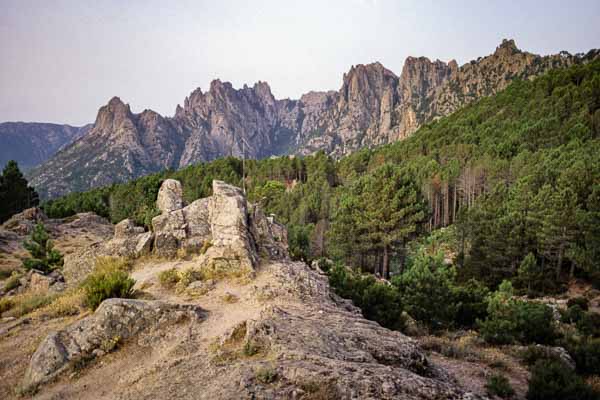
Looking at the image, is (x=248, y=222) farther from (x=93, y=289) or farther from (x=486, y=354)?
(x=486, y=354)

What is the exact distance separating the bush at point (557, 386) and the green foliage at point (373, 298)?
557 cm

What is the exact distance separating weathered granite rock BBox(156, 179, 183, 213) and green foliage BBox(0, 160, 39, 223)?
1799 inches

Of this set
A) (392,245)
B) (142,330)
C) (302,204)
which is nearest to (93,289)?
(142,330)

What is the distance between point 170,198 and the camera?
1709cm

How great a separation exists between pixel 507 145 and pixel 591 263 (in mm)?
36623

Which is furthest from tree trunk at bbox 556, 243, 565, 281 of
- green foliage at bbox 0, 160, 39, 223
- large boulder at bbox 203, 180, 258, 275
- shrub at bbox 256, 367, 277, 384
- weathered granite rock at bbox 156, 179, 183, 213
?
green foliage at bbox 0, 160, 39, 223

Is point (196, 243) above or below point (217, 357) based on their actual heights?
above

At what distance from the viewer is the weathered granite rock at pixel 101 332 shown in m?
6.50

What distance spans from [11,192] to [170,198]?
4848cm

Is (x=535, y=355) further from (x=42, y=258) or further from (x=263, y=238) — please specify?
(x=42, y=258)

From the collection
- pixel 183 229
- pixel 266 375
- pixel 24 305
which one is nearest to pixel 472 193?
pixel 183 229

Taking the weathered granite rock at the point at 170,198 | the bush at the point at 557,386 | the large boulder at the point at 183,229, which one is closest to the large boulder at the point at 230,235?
the large boulder at the point at 183,229

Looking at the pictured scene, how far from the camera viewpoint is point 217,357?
20.1 feet

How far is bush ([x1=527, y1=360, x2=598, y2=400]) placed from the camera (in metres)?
7.16
